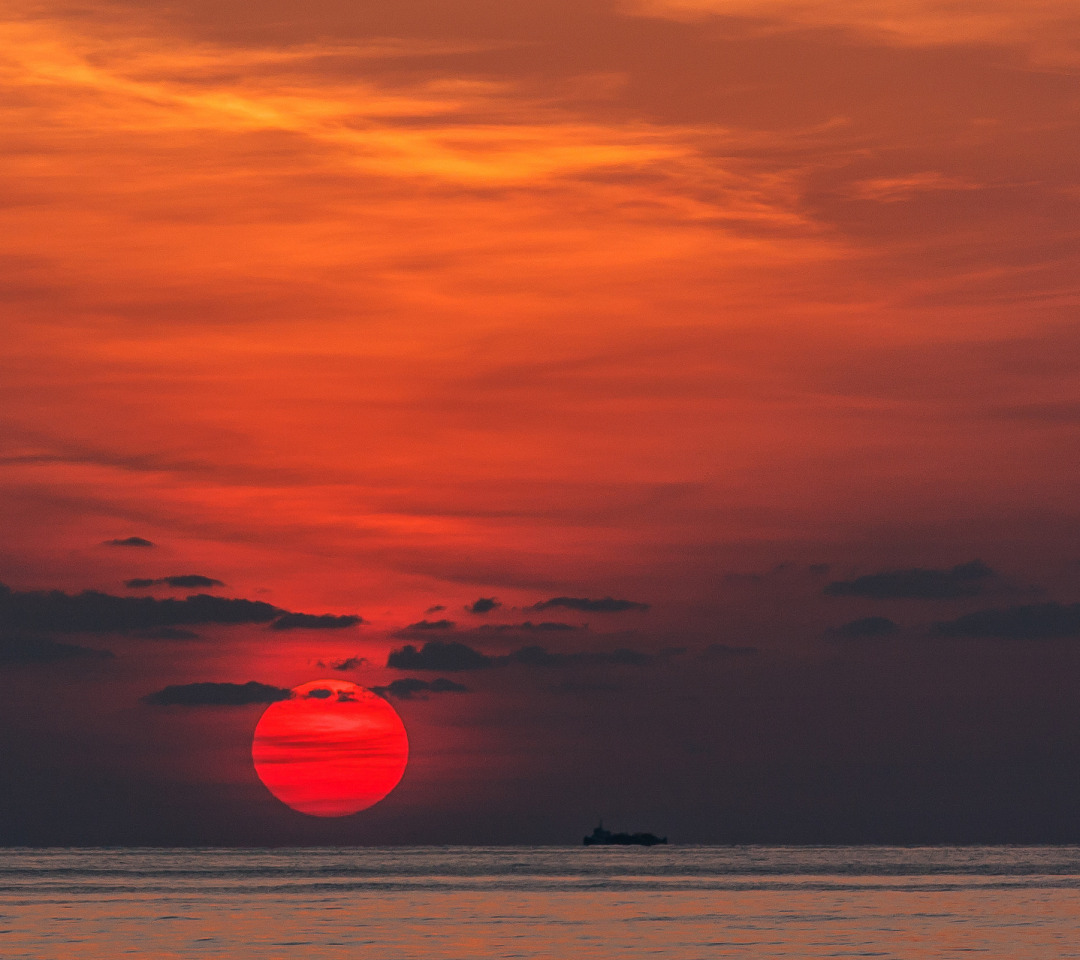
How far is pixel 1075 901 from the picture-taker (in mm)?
162625

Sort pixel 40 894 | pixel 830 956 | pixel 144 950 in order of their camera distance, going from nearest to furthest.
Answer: pixel 830 956
pixel 144 950
pixel 40 894

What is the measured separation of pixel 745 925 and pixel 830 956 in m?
30.6

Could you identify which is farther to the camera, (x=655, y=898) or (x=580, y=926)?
(x=655, y=898)

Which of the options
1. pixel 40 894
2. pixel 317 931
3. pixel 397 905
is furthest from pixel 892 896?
pixel 40 894

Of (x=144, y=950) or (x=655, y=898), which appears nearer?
(x=144, y=950)

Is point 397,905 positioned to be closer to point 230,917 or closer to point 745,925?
point 230,917

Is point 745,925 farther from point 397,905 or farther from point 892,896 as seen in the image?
point 892,896

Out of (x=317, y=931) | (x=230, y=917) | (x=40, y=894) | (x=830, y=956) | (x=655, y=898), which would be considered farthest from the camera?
(x=40, y=894)

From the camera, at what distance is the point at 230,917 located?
444 feet

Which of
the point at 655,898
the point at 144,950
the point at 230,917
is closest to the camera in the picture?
the point at 144,950

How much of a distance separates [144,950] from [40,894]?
96.5 metres

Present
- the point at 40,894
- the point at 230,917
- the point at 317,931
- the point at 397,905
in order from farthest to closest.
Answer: the point at 40,894 < the point at 397,905 < the point at 230,917 < the point at 317,931

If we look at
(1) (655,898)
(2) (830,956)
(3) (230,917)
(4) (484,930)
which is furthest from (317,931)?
(1) (655,898)

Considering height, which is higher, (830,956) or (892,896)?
(892,896)
